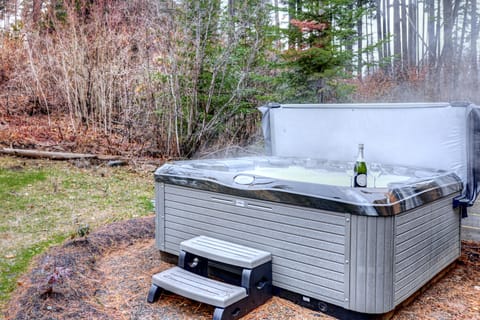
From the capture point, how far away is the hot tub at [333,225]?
5.82ft

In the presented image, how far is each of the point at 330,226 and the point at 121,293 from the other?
1247 mm

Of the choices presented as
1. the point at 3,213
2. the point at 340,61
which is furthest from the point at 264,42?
the point at 3,213

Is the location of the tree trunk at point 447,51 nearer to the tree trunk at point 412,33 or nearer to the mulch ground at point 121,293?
the tree trunk at point 412,33

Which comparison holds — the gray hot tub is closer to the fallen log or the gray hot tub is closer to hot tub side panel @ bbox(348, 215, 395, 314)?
hot tub side panel @ bbox(348, 215, 395, 314)

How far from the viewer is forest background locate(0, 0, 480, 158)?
4.83m

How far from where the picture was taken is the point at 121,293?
220 centimetres

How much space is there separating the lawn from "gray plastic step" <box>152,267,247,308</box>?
0.87 m

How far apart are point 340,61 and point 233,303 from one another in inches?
141

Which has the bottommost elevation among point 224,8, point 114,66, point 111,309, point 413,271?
point 111,309

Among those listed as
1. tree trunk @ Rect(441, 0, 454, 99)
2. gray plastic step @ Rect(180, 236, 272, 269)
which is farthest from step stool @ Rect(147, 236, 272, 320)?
tree trunk @ Rect(441, 0, 454, 99)

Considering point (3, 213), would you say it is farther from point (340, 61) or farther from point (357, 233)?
point (340, 61)

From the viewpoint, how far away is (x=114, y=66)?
5.82 meters

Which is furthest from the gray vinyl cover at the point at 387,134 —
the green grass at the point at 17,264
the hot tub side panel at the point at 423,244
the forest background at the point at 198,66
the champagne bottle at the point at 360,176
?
the green grass at the point at 17,264

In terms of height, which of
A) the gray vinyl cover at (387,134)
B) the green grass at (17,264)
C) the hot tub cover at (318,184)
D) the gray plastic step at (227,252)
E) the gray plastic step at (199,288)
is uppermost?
the gray vinyl cover at (387,134)
